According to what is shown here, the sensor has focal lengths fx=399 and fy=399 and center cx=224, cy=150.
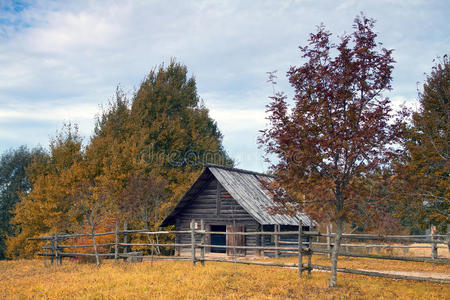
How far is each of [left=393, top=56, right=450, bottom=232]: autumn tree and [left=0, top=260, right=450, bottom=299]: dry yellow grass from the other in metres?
2.90

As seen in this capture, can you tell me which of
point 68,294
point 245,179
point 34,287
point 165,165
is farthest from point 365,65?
point 165,165

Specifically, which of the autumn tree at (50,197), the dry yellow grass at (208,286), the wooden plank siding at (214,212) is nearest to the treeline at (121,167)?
the autumn tree at (50,197)

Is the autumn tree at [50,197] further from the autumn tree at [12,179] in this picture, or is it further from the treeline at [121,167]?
the autumn tree at [12,179]

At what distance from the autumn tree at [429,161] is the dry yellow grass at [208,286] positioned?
9.52 ft

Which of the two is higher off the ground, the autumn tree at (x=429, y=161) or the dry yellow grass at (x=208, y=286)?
the autumn tree at (x=429, y=161)

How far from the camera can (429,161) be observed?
19.6 meters

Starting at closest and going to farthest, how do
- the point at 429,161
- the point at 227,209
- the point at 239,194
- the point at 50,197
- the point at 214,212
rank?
the point at 429,161
the point at 239,194
the point at 227,209
the point at 214,212
the point at 50,197

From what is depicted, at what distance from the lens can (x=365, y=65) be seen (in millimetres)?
11742

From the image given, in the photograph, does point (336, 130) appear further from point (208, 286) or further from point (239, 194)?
point (239, 194)

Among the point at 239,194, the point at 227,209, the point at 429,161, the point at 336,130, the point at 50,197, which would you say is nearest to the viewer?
the point at 336,130

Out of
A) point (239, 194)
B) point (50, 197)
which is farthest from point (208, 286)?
point (50, 197)

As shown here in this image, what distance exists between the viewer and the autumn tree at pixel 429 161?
482 inches

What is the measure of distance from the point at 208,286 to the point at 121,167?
21.2 m

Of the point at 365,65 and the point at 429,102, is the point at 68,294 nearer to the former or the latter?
the point at 365,65
